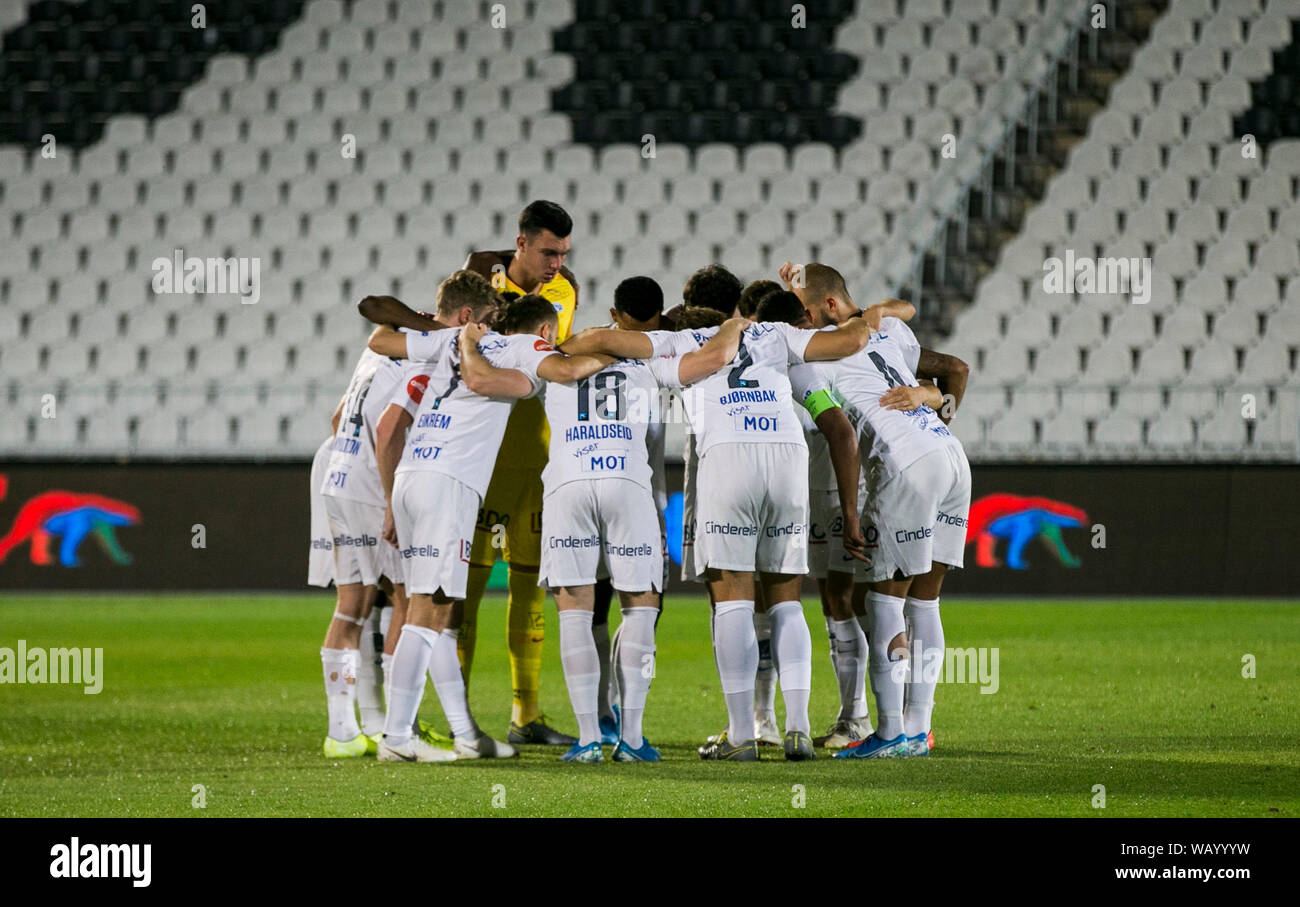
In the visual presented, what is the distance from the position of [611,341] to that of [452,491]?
0.96 meters

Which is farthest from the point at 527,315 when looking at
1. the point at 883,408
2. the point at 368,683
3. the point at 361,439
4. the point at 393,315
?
the point at 368,683

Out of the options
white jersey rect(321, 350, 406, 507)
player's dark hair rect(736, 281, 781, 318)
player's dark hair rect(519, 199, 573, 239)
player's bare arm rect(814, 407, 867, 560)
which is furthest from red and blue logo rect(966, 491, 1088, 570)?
white jersey rect(321, 350, 406, 507)

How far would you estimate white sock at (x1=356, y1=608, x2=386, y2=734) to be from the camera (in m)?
7.43

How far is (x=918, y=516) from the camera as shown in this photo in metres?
6.71

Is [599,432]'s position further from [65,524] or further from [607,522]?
[65,524]

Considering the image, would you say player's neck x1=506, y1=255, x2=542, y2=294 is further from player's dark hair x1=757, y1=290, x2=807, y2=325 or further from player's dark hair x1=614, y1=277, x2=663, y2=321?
player's dark hair x1=757, y1=290, x2=807, y2=325

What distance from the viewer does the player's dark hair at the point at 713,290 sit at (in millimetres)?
7328

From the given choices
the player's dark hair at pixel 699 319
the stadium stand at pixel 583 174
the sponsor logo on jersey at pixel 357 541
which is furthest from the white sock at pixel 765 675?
the stadium stand at pixel 583 174

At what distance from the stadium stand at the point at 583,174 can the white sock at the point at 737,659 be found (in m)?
11.0

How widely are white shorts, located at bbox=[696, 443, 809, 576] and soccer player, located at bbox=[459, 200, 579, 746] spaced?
4.04 feet

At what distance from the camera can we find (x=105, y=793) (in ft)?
19.0

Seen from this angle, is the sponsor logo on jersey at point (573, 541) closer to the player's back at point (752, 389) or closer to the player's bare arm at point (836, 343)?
the player's back at point (752, 389)
